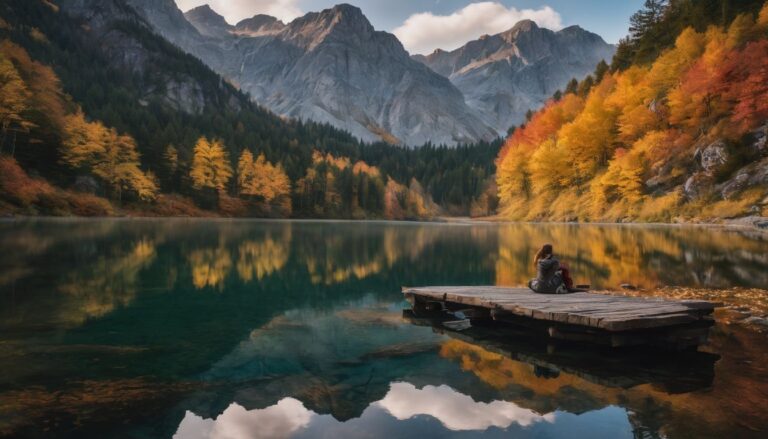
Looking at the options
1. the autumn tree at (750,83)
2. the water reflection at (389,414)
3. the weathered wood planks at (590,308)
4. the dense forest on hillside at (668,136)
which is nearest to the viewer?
the water reflection at (389,414)

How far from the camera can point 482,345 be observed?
11.9 meters

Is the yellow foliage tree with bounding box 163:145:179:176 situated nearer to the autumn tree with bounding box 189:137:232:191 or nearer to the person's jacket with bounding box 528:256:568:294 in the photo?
the autumn tree with bounding box 189:137:232:191

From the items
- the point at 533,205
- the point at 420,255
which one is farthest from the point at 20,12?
the point at 420,255

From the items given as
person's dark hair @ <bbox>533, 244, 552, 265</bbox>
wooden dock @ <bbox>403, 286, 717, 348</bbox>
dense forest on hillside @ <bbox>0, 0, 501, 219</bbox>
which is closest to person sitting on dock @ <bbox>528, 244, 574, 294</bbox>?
person's dark hair @ <bbox>533, 244, 552, 265</bbox>

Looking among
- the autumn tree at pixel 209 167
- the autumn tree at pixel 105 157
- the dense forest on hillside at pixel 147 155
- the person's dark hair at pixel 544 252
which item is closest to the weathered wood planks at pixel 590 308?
the person's dark hair at pixel 544 252

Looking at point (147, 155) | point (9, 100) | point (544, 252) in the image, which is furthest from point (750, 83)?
point (147, 155)

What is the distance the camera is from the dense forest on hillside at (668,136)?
51.0 metres

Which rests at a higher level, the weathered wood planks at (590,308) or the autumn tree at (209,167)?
the autumn tree at (209,167)

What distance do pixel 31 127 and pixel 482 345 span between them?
8694 centimetres

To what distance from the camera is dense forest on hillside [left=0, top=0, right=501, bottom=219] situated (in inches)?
2926

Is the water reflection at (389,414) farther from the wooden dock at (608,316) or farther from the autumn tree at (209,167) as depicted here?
the autumn tree at (209,167)

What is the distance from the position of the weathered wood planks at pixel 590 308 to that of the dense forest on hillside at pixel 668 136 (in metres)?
43.5

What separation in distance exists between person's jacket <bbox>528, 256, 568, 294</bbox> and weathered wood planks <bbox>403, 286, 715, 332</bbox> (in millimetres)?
412

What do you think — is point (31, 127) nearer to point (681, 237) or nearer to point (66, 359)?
point (66, 359)
